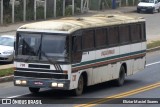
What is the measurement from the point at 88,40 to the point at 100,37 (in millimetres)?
1101

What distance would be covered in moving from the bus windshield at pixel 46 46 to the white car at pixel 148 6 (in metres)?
44.4

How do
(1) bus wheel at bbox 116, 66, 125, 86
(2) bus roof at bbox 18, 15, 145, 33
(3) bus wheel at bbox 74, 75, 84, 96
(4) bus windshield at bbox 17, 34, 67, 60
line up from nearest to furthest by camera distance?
(4) bus windshield at bbox 17, 34, 67, 60 < (2) bus roof at bbox 18, 15, 145, 33 < (3) bus wheel at bbox 74, 75, 84, 96 < (1) bus wheel at bbox 116, 66, 125, 86

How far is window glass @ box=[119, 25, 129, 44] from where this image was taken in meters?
24.1

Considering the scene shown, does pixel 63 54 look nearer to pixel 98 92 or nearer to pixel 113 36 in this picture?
pixel 98 92

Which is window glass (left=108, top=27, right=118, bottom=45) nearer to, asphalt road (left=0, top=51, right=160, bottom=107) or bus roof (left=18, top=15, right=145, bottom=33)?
bus roof (left=18, top=15, right=145, bottom=33)

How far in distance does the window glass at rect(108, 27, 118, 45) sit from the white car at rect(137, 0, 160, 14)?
40389 millimetres

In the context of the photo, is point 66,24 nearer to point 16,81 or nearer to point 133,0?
point 16,81

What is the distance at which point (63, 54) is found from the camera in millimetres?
19750

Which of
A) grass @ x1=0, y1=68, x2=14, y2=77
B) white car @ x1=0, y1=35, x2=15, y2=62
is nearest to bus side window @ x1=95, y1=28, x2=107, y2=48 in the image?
grass @ x1=0, y1=68, x2=14, y2=77

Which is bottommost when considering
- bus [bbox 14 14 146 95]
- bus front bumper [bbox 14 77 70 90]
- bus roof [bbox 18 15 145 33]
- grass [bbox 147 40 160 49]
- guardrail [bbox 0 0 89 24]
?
grass [bbox 147 40 160 49]

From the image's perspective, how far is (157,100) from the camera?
66.7 feet

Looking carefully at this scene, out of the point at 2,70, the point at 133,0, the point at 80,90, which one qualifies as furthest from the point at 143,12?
the point at 80,90

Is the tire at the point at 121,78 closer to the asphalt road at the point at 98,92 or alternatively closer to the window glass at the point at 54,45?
the asphalt road at the point at 98,92

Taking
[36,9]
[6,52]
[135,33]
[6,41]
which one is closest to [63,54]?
[135,33]
